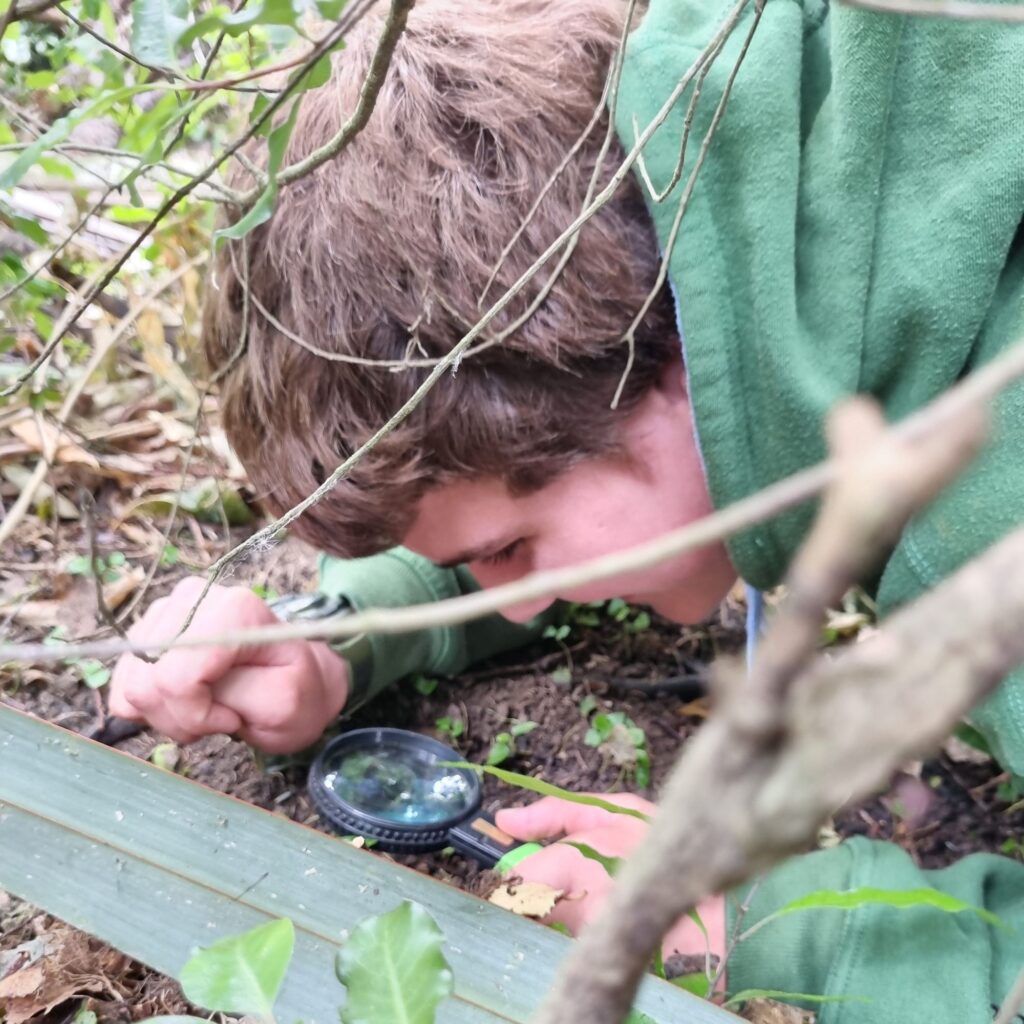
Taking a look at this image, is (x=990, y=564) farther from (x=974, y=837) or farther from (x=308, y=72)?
(x=974, y=837)

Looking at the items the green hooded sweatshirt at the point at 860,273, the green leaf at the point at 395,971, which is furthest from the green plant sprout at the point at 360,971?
the green hooded sweatshirt at the point at 860,273

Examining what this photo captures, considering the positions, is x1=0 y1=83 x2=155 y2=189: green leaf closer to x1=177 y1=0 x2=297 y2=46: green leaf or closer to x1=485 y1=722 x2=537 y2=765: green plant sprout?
x1=177 y1=0 x2=297 y2=46: green leaf

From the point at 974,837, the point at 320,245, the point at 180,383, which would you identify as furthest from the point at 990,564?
the point at 180,383

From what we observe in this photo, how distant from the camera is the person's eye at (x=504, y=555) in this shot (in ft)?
3.64

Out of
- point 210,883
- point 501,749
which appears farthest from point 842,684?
point 501,749

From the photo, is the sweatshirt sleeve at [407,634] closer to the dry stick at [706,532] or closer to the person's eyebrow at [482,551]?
the person's eyebrow at [482,551]

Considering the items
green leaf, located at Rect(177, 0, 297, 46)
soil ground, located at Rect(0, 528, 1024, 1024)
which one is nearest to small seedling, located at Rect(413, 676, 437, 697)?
soil ground, located at Rect(0, 528, 1024, 1024)

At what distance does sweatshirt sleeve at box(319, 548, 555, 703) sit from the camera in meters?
1.29

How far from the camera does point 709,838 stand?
0.15m

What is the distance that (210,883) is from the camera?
2.39ft

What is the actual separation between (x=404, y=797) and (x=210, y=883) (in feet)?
1.26

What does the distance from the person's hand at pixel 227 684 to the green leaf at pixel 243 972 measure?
638 mm

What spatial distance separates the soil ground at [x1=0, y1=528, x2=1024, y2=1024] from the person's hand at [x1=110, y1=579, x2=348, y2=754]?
70 mm

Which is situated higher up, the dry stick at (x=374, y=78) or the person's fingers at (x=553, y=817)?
the dry stick at (x=374, y=78)
